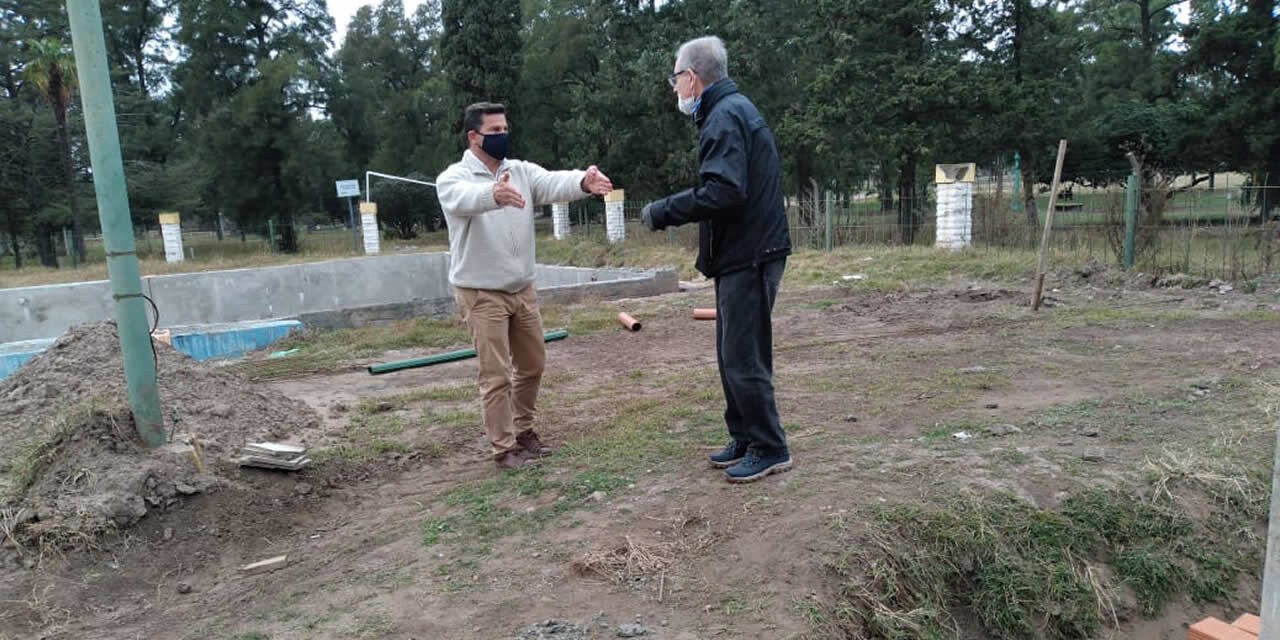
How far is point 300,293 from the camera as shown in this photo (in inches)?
612

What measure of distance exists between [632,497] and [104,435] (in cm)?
257

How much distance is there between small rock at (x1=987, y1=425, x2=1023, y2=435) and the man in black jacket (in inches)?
57.7

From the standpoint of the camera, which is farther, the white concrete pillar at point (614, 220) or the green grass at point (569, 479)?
the white concrete pillar at point (614, 220)

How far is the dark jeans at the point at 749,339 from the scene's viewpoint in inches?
130

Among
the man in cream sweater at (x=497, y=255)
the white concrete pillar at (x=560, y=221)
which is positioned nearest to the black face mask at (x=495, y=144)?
the man in cream sweater at (x=497, y=255)

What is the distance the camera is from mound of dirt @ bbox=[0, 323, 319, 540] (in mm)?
3486

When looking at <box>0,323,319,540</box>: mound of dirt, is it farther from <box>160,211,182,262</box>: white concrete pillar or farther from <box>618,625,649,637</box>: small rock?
<box>160,211,182,262</box>: white concrete pillar

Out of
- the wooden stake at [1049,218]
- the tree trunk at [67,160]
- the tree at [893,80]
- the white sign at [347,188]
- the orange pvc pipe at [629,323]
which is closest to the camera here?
the wooden stake at [1049,218]

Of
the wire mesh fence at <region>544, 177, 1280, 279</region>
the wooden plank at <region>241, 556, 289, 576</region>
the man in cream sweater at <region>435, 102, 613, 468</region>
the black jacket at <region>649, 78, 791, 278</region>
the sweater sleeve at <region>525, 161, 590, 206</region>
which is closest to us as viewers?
the black jacket at <region>649, 78, 791, 278</region>

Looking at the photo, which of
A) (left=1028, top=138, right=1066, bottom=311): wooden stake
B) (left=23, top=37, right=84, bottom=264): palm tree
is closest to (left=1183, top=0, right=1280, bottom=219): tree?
(left=1028, top=138, right=1066, bottom=311): wooden stake

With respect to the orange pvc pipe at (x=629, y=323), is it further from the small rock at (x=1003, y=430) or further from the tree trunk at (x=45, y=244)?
the tree trunk at (x=45, y=244)

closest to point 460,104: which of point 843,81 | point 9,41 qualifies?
point 843,81

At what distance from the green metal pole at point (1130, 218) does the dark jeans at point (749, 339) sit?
377 inches

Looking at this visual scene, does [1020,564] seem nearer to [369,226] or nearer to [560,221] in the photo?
[560,221]
